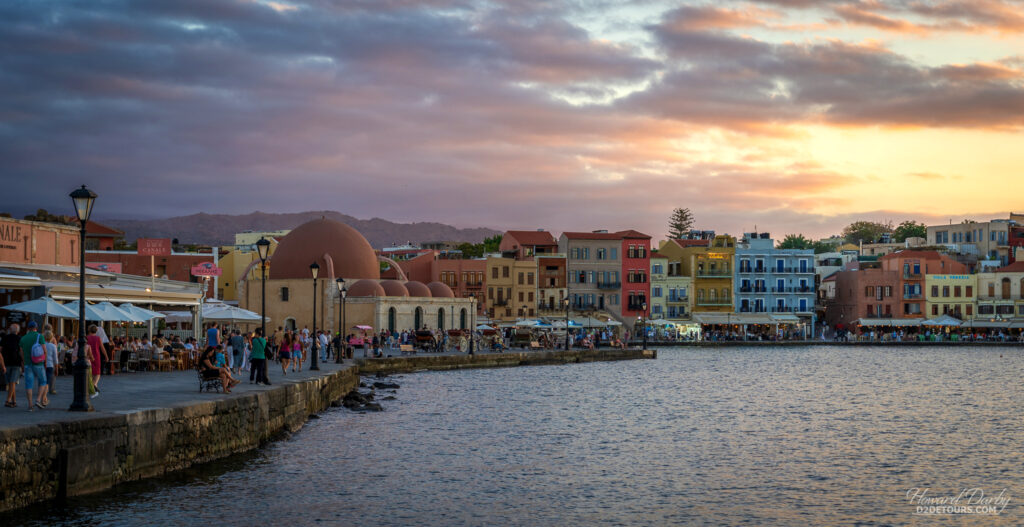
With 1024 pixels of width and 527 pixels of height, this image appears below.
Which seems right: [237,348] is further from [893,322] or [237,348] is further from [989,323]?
[989,323]

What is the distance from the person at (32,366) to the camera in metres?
18.2

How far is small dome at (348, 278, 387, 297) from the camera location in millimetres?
75188

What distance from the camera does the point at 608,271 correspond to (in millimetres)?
100062

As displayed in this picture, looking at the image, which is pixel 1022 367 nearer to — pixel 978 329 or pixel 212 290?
pixel 978 329

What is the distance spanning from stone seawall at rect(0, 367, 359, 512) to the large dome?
53721mm

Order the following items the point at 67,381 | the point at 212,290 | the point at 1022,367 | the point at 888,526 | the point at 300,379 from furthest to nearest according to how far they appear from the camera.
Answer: the point at 212,290 < the point at 1022,367 < the point at 300,379 < the point at 67,381 < the point at 888,526

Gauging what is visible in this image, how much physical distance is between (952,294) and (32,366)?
101473 mm

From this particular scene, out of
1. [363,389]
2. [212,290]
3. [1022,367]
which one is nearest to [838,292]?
[1022,367]

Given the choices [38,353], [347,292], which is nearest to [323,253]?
[347,292]

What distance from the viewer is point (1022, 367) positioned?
6944 centimetres

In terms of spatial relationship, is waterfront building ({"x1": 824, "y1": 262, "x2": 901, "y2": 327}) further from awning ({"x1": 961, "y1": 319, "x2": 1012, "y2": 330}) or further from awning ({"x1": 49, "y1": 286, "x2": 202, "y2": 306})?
awning ({"x1": 49, "y1": 286, "x2": 202, "y2": 306})

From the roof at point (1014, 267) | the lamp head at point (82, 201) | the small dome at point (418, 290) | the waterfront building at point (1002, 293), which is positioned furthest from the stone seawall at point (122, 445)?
the roof at point (1014, 267)

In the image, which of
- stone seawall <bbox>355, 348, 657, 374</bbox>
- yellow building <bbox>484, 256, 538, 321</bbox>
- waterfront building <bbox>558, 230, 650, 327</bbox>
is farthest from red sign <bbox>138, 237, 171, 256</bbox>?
waterfront building <bbox>558, 230, 650, 327</bbox>

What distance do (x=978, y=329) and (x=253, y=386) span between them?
96588 millimetres
